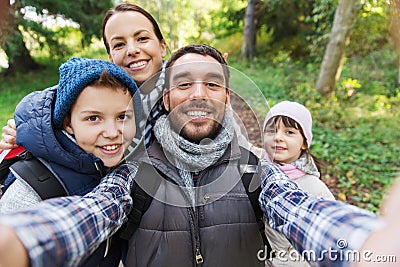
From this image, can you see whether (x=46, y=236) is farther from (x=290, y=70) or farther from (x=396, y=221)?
(x=290, y=70)

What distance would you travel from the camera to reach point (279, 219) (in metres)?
1.30

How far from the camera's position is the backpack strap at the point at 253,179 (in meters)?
1.54

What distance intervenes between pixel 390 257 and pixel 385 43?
10.6 m

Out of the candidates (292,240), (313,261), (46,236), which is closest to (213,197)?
(292,240)

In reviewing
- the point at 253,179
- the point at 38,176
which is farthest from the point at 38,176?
the point at 253,179

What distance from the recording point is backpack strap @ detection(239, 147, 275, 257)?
5.05ft

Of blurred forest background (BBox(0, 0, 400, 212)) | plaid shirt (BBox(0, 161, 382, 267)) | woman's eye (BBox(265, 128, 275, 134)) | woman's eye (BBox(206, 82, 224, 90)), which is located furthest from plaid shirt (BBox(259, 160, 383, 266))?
blurred forest background (BBox(0, 0, 400, 212))

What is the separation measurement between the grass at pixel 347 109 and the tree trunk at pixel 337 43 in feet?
1.10

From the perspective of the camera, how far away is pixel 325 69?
799cm

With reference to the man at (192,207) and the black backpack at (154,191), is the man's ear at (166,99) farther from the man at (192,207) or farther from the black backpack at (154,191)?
the black backpack at (154,191)

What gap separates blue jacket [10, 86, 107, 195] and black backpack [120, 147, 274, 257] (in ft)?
0.74

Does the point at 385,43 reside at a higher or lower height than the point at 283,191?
higher

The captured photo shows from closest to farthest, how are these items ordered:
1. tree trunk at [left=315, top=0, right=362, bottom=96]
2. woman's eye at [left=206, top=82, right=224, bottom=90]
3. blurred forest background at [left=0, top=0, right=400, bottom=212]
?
1. woman's eye at [left=206, top=82, right=224, bottom=90]
2. blurred forest background at [left=0, top=0, right=400, bottom=212]
3. tree trunk at [left=315, top=0, right=362, bottom=96]

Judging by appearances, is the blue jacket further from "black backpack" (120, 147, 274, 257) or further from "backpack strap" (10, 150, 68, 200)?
"black backpack" (120, 147, 274, 257)
